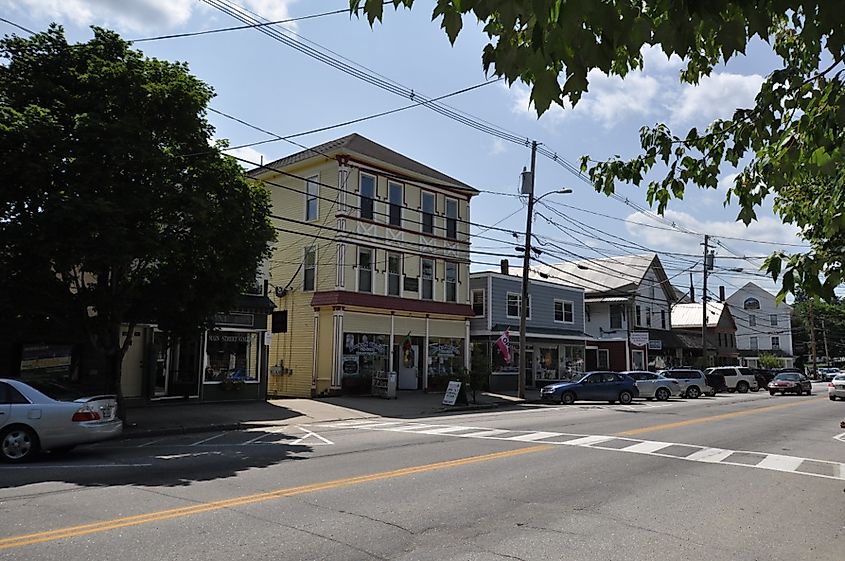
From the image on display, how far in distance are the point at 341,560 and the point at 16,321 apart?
44.6ft

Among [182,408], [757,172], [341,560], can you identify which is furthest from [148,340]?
[757,172]

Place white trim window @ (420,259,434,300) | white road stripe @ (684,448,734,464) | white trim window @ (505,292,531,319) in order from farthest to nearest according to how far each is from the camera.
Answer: white trim window @ (505,292,531,319)
white trim window @ (420,259,434,300)
white road stripe @ (684,448,734,464)

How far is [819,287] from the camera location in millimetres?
4020

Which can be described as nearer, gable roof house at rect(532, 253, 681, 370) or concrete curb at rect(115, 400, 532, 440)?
concrete curb at rect(115, 400, 532, 440)

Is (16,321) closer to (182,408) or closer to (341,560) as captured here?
(182,408)

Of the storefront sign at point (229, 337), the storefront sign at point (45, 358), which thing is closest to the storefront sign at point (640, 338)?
the storefront sign at point (229, 337)

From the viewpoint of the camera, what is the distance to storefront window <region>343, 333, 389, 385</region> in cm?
2891

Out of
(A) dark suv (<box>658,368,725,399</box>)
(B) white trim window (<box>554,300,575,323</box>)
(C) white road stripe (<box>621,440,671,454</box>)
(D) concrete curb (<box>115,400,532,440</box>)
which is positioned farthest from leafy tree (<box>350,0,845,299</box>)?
(B) white trim window (<box>554,300,575,323</box>)

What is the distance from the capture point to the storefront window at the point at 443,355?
33.0m

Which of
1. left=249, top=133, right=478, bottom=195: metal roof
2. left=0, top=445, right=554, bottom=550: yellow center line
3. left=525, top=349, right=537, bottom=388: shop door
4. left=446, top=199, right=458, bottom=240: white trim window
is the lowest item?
left=0, top=445, right=554, bottom=550: yellow center line

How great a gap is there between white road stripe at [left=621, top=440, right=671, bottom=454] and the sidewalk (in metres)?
9.44

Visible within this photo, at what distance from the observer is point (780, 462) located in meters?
12.6

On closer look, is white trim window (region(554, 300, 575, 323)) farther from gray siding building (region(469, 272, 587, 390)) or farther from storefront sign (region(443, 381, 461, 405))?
storefront sign (region(443, 381, 461, 405))

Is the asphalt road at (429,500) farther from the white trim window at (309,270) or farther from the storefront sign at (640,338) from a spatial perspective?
the storefront sign at (640,338)
